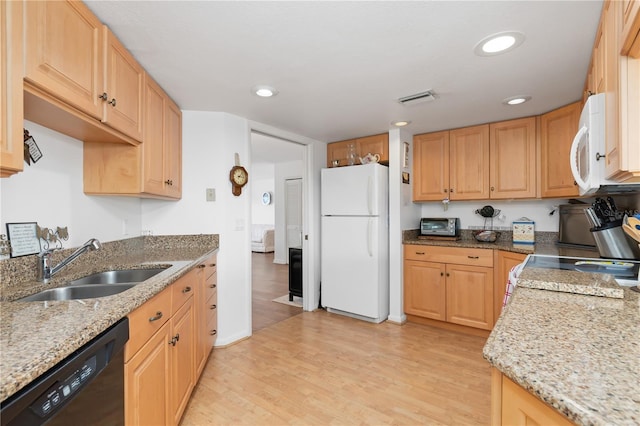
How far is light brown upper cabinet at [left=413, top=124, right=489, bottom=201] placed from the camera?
3209 millimetres

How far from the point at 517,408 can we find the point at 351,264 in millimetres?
2735

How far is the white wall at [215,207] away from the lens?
2.72 meters

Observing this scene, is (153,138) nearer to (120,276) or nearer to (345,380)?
(120,276)

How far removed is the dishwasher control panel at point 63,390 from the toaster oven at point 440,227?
332 centimetres

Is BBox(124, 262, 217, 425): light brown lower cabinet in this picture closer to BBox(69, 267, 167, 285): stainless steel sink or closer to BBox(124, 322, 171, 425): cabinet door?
BBox(124, 322, 171, 425): cabinet door

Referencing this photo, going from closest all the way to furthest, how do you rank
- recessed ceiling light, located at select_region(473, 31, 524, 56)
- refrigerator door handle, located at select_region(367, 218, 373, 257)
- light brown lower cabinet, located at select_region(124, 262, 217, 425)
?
1. light brown lower cabinet, located at select_region(124, 262, 217, 425)
2. recessed ceiling light, located at select_region(473, 31, 524, 56)
3. refrigerator door handle, located at select_region(367, 218, 373, 257)

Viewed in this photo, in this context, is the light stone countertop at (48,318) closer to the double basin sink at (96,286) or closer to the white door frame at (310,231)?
the double basin sink at (96,286)

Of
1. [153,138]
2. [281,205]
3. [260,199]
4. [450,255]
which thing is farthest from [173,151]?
[260,199]

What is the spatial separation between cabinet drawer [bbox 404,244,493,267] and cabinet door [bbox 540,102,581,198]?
0.77 m

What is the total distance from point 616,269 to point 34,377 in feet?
7.95

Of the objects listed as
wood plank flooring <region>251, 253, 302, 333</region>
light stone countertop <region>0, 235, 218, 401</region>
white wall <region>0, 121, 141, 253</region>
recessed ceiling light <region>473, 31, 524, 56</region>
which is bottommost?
wood plank flooring <region>251, 253, 302, 333</region>

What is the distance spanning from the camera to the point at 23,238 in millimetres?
1468

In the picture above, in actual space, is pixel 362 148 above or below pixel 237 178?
above

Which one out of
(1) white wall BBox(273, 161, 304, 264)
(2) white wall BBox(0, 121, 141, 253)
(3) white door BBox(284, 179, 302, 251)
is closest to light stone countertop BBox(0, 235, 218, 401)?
(2) white wall BBox(0, 121, 141, 253)
